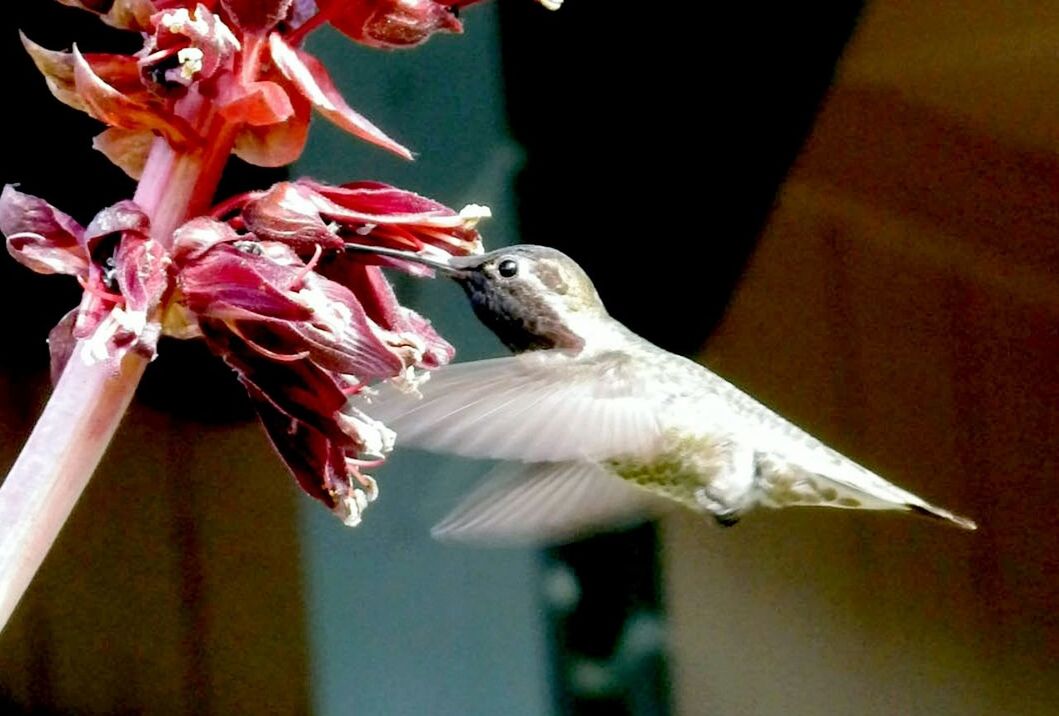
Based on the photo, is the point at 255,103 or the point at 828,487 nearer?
the point at 255,103

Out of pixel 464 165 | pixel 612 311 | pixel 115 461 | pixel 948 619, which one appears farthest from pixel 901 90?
pixel 115 461

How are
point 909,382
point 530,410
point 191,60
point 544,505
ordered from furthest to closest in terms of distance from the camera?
1. point 909,382
2. point 544,505
3. point 530,410
4. point 191,60

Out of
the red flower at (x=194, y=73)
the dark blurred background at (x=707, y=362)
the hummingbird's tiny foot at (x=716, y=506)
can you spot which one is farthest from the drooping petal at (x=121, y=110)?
the dark blurred background at (x=707, y=362)

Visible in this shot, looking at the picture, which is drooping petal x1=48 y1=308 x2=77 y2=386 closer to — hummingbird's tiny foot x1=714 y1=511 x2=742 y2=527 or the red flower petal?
the red flower petal

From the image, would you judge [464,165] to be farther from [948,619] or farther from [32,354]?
[948,619]

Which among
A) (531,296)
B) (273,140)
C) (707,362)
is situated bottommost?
(707,362)

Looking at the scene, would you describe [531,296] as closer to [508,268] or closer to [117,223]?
[508,268]

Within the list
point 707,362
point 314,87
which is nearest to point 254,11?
point 314,87

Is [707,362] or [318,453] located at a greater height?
[318,453]
